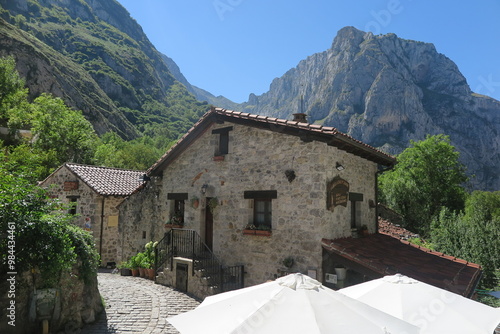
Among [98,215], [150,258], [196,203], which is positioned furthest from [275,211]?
[98,215]

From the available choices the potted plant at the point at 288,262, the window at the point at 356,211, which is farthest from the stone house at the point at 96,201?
the window at the point at 356,211

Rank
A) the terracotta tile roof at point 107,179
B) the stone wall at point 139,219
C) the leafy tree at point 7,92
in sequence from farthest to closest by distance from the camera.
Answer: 1. the leafy tree at point 7,92
2. the terracotta tile roof at point 107,179
3. the stone wall at point 139,219

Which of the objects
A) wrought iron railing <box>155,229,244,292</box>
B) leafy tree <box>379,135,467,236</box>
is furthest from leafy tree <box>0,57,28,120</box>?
leafy tree <box>379,135,467,236</box>

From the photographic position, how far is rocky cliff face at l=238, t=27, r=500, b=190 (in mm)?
76875

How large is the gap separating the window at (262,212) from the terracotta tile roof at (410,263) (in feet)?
6.68

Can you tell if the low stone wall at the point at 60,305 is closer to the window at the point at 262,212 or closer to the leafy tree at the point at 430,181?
the window at the point at 262,212

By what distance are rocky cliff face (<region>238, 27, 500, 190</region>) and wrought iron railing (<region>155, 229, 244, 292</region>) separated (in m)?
71.3

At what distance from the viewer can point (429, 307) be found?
4.40m

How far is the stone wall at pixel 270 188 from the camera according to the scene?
8188 mm

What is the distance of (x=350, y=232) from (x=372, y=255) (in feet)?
5.45

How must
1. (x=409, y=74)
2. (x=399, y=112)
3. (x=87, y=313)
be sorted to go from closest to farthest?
(x=87, y=313) < (x=399, y=112) < (x=409, y=74)

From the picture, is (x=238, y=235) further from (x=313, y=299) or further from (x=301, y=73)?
(x=301, y=73)

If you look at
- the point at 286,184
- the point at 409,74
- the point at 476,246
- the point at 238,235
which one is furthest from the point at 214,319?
the point at 409,74

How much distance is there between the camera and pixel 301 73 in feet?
431
